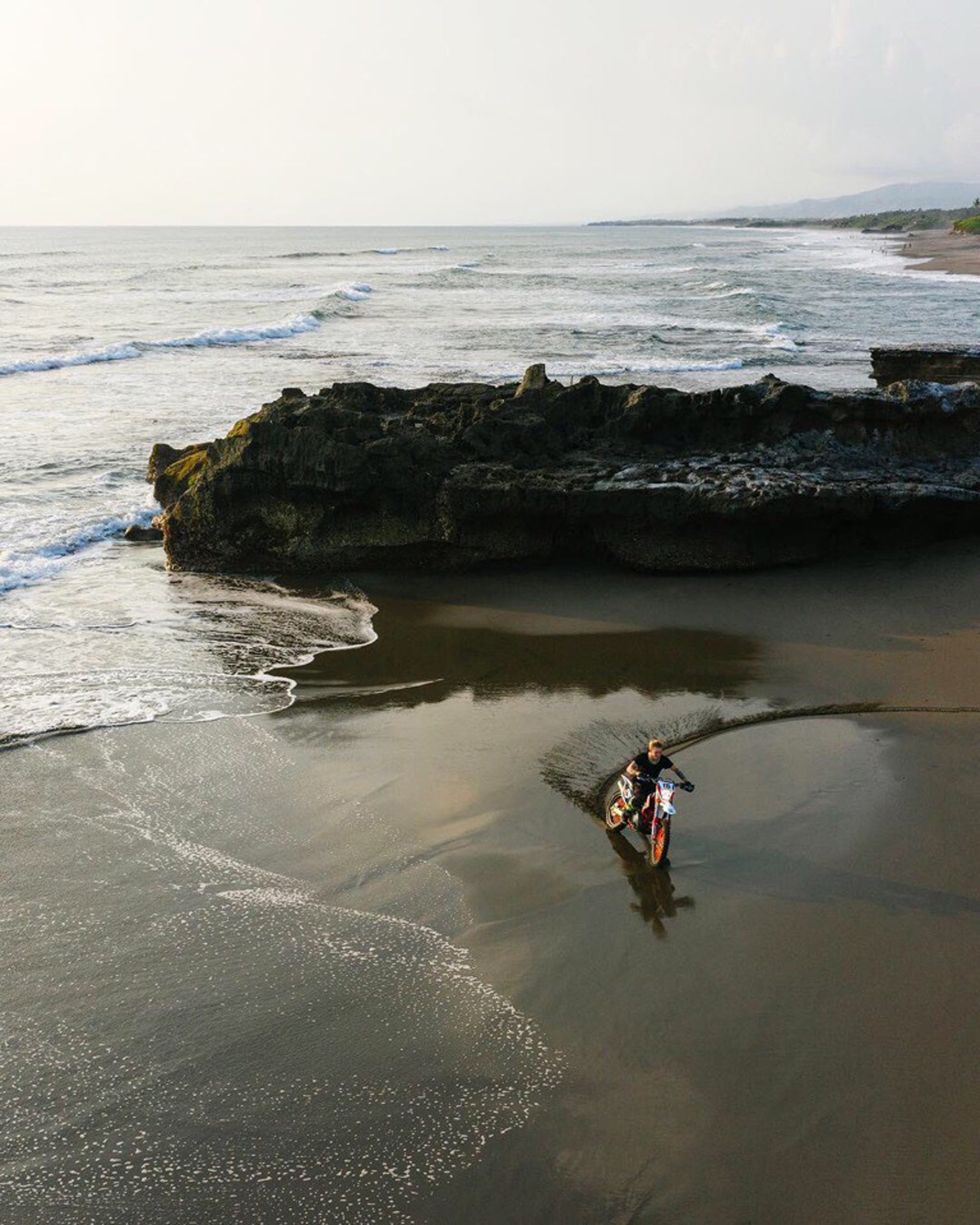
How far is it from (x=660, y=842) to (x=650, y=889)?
41 cm

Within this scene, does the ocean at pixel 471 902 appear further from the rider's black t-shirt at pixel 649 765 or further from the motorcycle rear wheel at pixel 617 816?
the rider's black t-shirt at pixel 649 765

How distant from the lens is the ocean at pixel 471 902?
5348 mm

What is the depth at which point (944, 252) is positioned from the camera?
83.7 metres

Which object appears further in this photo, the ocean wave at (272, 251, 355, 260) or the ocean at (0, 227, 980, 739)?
the ocean wave at (272, 251, 355, 260)

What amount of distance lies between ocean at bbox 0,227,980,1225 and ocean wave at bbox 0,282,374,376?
2062cm

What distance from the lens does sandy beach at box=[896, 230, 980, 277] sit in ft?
224

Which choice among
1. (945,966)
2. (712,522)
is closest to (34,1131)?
(945,966)

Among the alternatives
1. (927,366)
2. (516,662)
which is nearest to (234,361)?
(927,366)

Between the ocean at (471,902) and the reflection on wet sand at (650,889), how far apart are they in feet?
0.15

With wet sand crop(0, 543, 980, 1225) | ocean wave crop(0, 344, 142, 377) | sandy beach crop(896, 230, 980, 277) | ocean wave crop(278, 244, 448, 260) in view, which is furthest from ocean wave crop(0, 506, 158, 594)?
ocean wave crop(278, 244, 448, 260)

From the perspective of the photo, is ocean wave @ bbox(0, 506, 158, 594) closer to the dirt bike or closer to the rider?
the dirt bike

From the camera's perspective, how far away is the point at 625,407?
15.6 meters

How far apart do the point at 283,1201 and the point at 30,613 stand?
1003 cm

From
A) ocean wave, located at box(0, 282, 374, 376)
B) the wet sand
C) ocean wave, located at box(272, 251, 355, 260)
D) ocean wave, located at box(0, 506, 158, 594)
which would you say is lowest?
the wet sand
